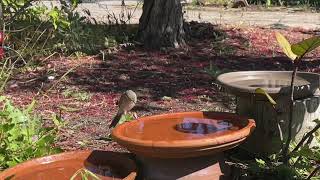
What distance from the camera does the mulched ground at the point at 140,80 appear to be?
480cm

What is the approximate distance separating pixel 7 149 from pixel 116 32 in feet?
15.1

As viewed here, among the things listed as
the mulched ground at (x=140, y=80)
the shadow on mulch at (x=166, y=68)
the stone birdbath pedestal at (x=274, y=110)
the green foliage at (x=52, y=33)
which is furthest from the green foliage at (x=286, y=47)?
the green foliage at (x=52, y=33)

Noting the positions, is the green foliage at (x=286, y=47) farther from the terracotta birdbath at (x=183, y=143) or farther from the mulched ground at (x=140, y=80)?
the mulched ground at (x=140, y=80)

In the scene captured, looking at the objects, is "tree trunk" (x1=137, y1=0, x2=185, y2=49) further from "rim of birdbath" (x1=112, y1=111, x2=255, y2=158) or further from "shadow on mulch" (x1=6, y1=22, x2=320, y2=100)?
"rim of birdbath" (x1=112, y1=111, x2=255, y2=158)

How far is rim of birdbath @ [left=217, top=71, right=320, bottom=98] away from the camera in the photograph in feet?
11.5

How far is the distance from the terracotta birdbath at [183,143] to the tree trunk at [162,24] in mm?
4067

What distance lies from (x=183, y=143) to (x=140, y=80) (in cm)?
318

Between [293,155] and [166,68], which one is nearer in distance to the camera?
[293,155]

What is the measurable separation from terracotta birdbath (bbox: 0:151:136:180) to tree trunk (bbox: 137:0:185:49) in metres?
4.29

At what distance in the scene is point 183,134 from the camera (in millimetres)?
3121

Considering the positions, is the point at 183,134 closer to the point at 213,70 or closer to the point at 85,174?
the point at 85,174

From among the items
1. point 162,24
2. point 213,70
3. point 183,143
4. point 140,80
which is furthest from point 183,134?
point 162,24

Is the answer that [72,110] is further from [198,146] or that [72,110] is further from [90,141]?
[198,146]

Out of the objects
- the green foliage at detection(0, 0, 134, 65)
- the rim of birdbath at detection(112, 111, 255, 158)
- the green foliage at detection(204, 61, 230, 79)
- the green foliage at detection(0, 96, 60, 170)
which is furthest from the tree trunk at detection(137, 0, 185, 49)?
the rim of birdbath at detection(112, 111, 255, 158)
